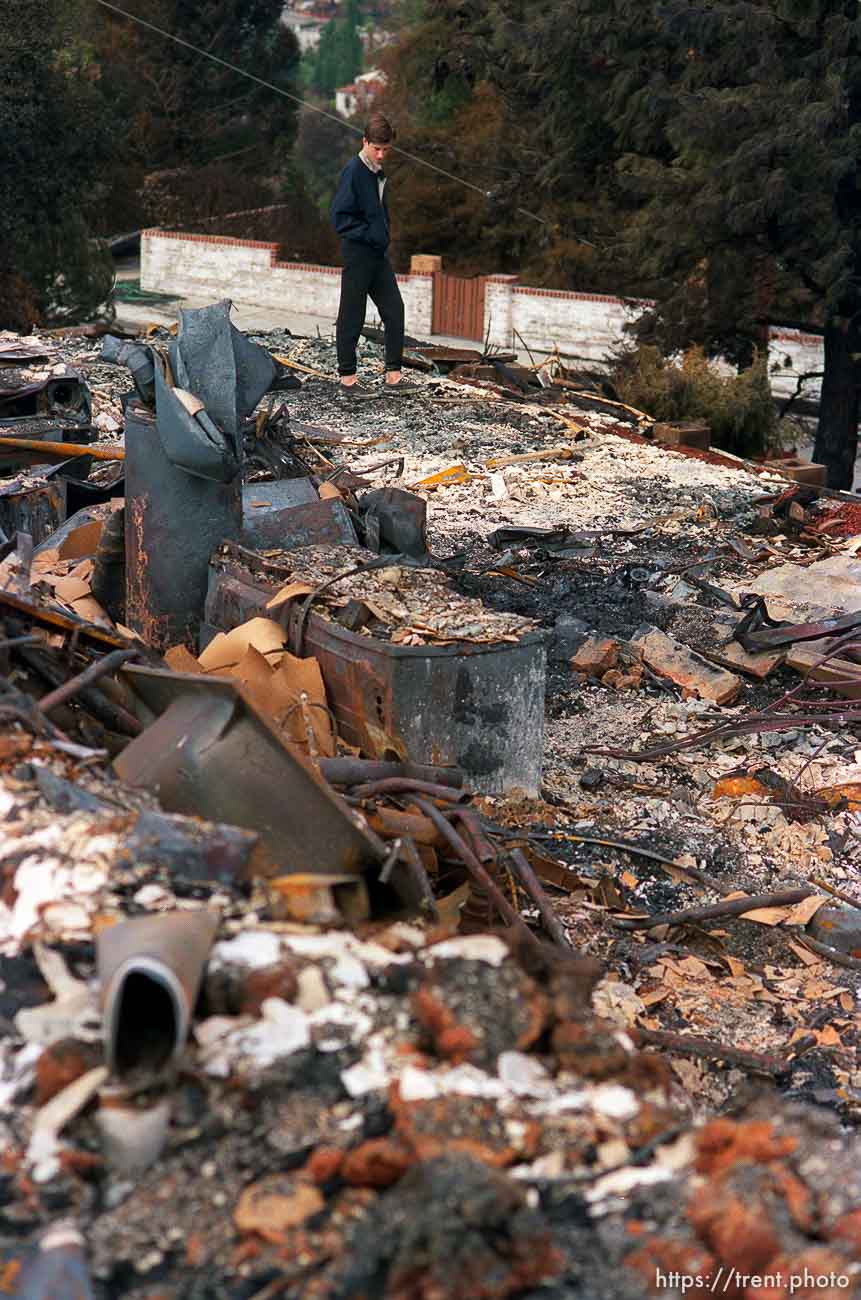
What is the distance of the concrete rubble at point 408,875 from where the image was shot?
238 centimetres

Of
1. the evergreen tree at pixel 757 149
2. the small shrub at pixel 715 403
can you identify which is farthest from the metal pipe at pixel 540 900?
the evergreen tree at pixel 757 149

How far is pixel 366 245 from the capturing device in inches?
416

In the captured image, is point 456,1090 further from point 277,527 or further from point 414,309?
point 414,309

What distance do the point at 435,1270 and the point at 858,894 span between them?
10.6 feet

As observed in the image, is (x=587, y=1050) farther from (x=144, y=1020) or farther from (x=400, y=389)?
(x=400, y=389)

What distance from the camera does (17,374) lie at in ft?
33.8

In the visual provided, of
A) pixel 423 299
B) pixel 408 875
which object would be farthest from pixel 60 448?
pixel 423 299

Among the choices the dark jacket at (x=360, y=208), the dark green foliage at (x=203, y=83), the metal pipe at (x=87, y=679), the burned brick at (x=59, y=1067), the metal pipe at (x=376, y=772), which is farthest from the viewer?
the dark green foliage at (x=203, y=83)

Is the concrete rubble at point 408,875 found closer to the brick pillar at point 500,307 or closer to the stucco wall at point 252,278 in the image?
the brick pillar at point 500,307

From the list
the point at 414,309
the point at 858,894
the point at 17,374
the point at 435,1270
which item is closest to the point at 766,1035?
the point at 858,894

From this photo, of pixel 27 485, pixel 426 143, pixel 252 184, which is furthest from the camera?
pixel 252 184

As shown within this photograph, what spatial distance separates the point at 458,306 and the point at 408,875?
1887 cm

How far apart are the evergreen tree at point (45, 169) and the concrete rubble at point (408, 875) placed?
1362 centimetres

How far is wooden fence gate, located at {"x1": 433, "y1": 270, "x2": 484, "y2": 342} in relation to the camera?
21281mm
